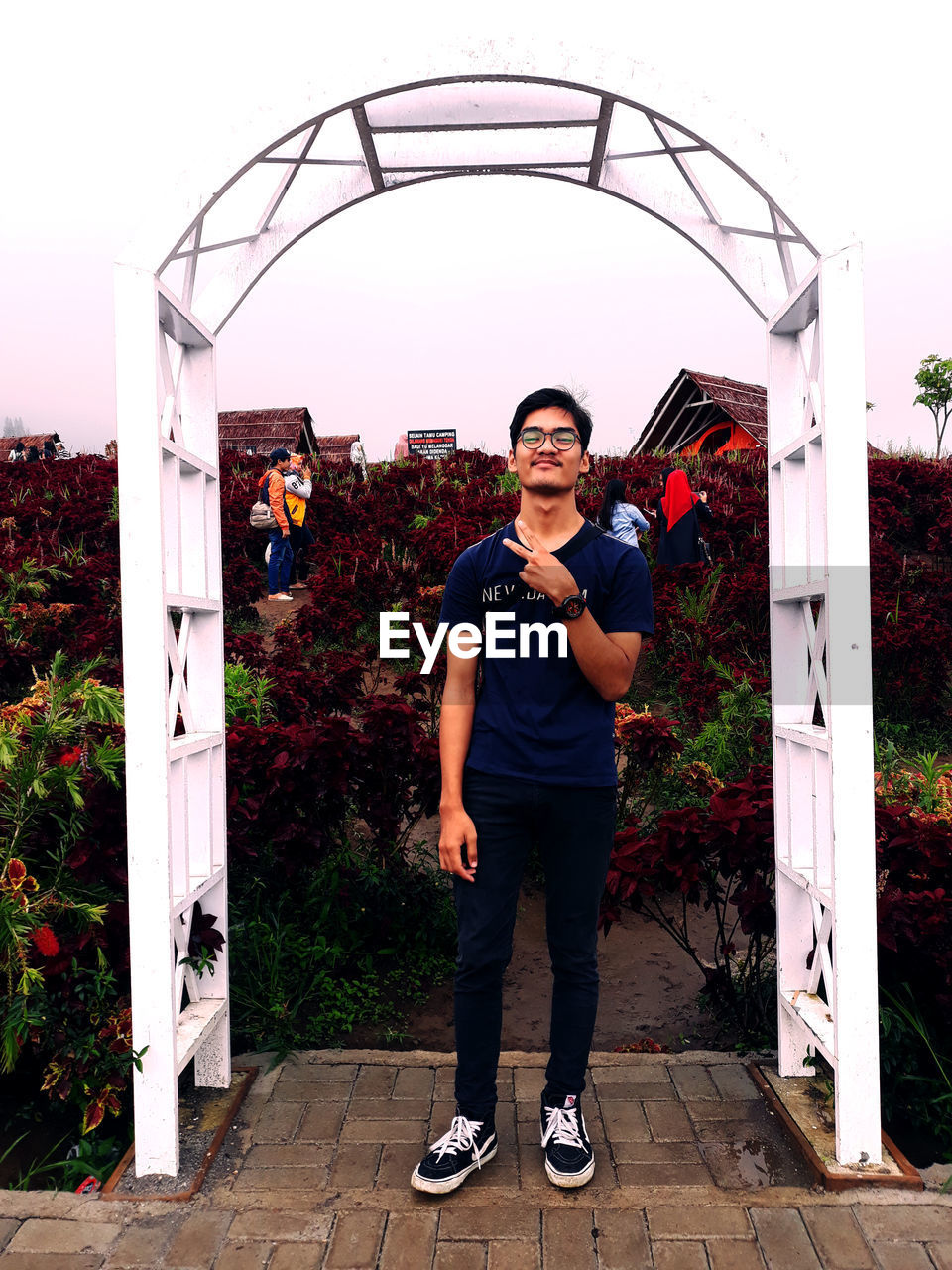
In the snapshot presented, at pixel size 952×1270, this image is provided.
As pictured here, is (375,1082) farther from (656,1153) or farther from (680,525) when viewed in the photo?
(680,525)

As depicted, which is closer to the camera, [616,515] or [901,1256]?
[901,1256]

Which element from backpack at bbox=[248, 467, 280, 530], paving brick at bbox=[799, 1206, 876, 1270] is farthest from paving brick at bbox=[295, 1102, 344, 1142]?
backpack at bbox=[248, 467, 280, 530]

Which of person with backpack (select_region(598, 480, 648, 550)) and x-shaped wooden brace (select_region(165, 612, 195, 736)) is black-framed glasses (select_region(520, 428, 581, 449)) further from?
person with backpack (select_region(598, 480, 648, 550))

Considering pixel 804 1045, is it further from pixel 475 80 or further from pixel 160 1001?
pixel 475 80

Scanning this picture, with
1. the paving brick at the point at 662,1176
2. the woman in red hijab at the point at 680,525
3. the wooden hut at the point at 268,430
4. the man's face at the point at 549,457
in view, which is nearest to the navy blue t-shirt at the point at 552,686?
the man's face at the point at 549,457

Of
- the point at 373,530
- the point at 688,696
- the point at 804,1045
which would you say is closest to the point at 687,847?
the point at 804,1045

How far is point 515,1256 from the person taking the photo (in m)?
2.20

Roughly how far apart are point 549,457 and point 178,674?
127cm

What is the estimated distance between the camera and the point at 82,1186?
253 cm

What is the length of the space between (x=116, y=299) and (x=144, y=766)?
126 cm

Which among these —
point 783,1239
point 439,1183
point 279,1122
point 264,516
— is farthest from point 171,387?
point 264,516

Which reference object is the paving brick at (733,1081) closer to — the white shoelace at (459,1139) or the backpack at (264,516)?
the white shoelace at (459,1139)

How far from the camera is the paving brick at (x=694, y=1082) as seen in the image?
2.94m

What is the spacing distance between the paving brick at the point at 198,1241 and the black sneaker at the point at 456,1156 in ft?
1.64
